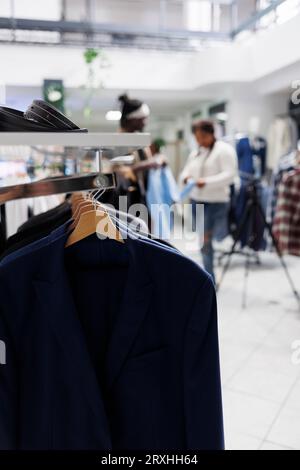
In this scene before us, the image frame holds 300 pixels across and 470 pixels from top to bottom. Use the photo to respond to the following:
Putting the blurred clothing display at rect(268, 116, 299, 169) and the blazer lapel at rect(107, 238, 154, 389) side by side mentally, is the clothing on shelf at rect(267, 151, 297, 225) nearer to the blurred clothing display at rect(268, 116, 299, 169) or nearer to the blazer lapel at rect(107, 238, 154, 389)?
the blurred clothing display at rect(268, 116, 299, 169)

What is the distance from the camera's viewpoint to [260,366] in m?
2.47

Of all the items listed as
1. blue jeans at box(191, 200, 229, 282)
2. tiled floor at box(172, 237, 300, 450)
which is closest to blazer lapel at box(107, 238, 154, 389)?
tiled floor at box(172, 237, 300, 450)

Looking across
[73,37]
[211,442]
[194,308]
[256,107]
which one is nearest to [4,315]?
[194,308]

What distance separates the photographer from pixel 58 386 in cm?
95

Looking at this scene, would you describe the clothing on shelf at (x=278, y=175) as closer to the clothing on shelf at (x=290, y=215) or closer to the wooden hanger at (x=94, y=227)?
the clothing on shelf at (x=290, y=215)

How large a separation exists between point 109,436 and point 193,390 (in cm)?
23

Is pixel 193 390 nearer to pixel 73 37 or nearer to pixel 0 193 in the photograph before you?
pixel 0 193

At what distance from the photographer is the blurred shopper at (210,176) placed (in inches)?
146

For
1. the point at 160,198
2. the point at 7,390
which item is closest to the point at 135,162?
the point at 160,198

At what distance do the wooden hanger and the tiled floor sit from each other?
127 centimetres

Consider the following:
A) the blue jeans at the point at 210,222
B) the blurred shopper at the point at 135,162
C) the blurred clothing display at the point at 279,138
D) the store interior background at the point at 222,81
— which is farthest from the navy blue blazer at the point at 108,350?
the blurred clothing display at the point at 279,138

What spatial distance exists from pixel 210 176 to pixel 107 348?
3.00 meters

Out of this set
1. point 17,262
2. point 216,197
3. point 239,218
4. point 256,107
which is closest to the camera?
point 17,262

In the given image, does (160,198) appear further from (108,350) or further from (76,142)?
(76,142)
